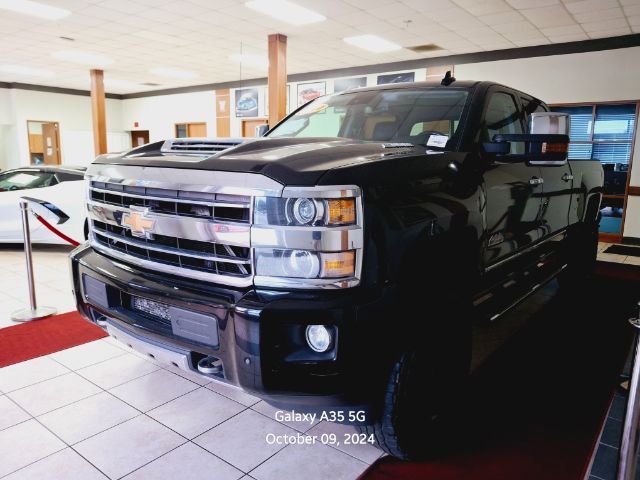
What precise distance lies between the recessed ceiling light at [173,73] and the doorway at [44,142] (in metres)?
5.13

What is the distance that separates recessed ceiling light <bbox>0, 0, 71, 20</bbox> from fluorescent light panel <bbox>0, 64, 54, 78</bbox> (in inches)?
208

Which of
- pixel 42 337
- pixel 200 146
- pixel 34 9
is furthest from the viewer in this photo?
pixel 34 9

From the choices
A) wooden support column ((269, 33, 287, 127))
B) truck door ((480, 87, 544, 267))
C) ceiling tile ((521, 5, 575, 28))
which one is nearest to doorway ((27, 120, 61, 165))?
wooden support column ((269, 33, 287, 127))

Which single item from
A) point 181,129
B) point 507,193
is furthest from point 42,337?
point 181,129

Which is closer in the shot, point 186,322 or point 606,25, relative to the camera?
point 186,322

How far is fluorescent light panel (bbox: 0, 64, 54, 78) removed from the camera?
11.8m

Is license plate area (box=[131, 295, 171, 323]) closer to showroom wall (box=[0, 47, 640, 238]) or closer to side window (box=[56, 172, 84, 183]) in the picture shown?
side window (box=[56, 172, 84, 183])

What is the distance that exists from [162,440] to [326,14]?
259 inches

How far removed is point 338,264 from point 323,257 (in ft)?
0.16

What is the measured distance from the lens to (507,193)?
2203 mm

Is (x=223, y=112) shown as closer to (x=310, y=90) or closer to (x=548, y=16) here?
(x=310, y=90)

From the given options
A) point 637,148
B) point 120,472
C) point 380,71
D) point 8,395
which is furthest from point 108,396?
point 380,71

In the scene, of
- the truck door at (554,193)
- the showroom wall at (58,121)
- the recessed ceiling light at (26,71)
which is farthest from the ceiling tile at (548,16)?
the showroom wall at (58,121)

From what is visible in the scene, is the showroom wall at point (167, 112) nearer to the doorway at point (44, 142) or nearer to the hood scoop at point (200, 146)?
the doorway at point (44, 142)
